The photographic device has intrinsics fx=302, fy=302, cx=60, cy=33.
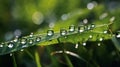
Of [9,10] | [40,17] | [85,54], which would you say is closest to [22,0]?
[9,10]

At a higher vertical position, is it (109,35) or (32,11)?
(32,11)

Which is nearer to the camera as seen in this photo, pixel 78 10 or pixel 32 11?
pixel 78 10

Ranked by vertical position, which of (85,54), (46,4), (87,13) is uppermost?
(46,4)

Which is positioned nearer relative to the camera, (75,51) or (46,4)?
(75,51)

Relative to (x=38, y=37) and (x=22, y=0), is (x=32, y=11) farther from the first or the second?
(x=38, y=37)

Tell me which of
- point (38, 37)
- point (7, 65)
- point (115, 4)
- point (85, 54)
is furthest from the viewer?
point (115, 4)

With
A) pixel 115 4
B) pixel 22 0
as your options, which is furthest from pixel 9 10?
pixel 115 4

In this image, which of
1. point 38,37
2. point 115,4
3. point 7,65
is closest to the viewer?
point 38,37

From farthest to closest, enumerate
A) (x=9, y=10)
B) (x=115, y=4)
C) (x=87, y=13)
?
1. (x=9, y=10)
2. (x=115, y=4)
3. (x=87, y=13)

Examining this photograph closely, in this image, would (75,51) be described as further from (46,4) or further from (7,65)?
(46,4)
